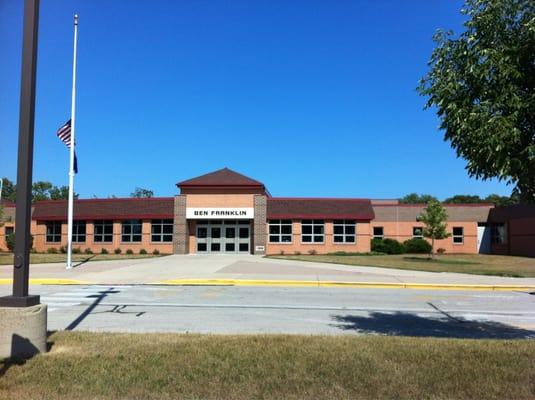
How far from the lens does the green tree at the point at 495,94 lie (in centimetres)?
643

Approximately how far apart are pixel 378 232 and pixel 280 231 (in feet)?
33.2

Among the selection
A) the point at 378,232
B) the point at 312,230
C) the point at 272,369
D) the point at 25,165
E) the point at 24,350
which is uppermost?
the point at 25,165

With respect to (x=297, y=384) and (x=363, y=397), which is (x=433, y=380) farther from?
(x=297, y=384)

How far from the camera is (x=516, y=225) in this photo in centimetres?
4394

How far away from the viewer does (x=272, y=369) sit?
19.8ft

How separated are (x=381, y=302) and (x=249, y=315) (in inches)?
174

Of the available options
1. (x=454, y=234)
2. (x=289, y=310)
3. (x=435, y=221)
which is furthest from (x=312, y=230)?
(x=289, y=310)

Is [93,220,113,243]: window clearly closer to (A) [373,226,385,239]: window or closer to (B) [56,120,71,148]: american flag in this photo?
(B) [56,120,71,148]: american flag

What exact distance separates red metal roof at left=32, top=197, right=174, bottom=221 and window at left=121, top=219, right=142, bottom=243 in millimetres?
616

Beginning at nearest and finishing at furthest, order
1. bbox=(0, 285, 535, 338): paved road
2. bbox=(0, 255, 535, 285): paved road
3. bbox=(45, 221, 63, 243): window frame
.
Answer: bbox=(0, 285, 535, 338): paved road
bbox=(0, 255, 535, 285): paved road
bbox=(45, 221, 63, 243): window frame

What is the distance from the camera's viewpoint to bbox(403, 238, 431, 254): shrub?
45062mm

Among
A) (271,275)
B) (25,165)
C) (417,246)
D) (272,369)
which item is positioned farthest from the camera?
(417,246)

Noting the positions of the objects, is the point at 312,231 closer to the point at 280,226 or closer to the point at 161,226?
the point at 280,226

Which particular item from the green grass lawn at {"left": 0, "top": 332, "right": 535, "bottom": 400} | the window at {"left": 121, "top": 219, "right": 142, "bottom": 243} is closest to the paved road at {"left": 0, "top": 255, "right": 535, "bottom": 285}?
the green grass lawn at {"left": 0, "top": 332, "right": 535, "bottom": 400}
